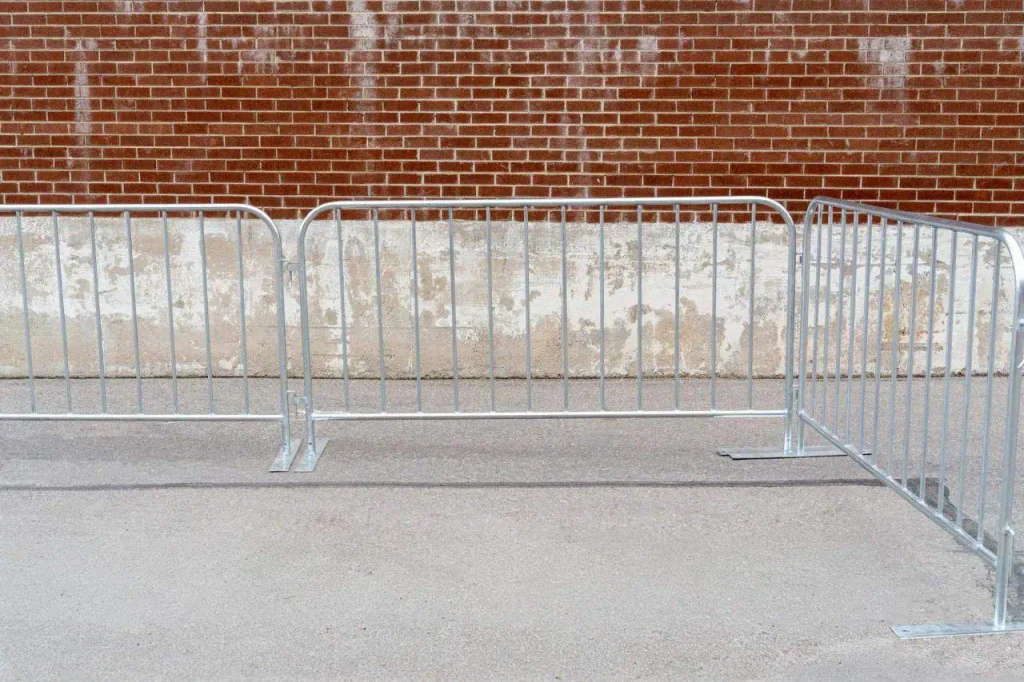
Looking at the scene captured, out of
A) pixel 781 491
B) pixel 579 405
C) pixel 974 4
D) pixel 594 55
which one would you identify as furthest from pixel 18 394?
pixel 974 4

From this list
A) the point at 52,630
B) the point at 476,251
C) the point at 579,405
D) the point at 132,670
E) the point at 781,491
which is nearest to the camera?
the point at 132,670

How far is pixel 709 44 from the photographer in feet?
24.5

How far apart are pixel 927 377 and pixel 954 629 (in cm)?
103

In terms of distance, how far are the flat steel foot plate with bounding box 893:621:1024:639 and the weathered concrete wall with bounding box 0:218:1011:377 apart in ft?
12.9

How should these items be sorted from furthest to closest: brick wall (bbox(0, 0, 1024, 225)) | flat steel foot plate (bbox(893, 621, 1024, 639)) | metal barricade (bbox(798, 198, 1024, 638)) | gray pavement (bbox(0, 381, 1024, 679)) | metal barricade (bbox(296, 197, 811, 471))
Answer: metal barricade (bbox(296, 197, 811, 471)), brick wall (bbox(0, 0, 1024, 225)), metal barricade (bbox(798, 198, 1024, 638)), flat steel foot plate (bbox(893, 621, 1024, 639)), gray pavement (bbox(0, 381, 1024, 679))

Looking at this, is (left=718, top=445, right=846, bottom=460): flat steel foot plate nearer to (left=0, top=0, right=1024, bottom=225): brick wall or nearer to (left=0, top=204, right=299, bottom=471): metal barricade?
(left=0, top=0, right=1024, bottom=225): brick wall

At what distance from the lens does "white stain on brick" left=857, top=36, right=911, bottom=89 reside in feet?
24.4

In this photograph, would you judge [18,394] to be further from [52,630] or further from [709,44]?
[709,44]

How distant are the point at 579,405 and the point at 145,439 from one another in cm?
259

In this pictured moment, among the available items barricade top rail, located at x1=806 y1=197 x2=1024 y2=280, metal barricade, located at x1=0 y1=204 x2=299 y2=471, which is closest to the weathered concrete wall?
metal barricade, located at x1=0 y1=204 x2=299 y2=471

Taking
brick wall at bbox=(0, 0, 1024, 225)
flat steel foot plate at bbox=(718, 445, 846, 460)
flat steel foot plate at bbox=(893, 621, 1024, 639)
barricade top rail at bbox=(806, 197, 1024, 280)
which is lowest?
flat steel foot plate at bbox=(893, 621, 1024, 639)

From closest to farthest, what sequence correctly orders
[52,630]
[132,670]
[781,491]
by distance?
[132,670]
[52,630]
[781,491]

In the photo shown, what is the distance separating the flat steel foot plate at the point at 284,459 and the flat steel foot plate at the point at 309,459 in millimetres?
40

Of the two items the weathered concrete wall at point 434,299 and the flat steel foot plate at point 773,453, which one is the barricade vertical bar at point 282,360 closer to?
the weathered concrete wall at point 434,299
